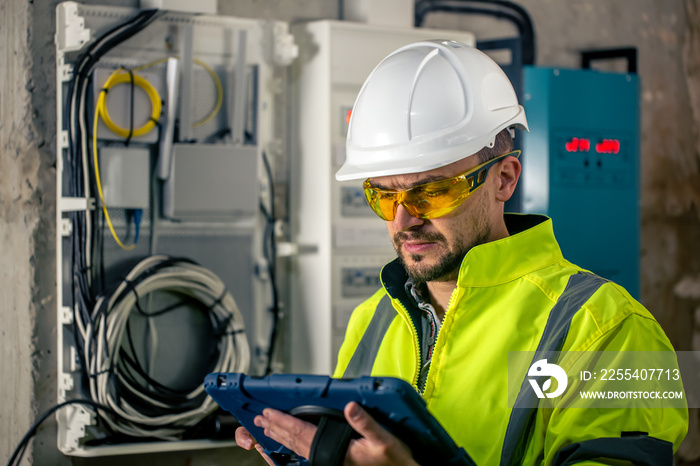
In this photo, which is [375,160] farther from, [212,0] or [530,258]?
[212,0]

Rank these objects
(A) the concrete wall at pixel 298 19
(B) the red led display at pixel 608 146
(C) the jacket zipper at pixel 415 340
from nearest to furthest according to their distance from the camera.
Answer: (C) the jacket zipper at pixel 415 340 → (A) the concrete wall at pixel 298 19 → (B) the red led display at pixel 608 146

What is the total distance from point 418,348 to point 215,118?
1.38 m

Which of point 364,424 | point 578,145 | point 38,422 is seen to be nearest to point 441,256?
point 364,424

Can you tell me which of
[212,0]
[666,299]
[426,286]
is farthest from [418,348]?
[666,299]

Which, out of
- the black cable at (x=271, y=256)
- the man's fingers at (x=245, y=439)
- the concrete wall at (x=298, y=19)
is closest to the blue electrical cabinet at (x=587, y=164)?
the concrete wall at (x=298, y=19)

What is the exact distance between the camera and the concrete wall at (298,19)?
2.33 metres

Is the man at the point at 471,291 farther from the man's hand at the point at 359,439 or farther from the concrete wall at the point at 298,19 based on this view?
the concrete wall at the point at 298,19

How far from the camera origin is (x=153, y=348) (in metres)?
→ 2.34

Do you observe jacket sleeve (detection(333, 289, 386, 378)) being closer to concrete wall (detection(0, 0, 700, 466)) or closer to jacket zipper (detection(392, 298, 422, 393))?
jacket zipper (detection(392, 298, 422, 393))

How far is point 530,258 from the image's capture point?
1.23 m

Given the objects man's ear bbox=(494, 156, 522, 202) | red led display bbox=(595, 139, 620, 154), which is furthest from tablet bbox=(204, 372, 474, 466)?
red led display bbox=(595, 139, 620, 154)

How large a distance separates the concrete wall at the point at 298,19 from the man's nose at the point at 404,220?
1.48 meters

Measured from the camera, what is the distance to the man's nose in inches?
49.0

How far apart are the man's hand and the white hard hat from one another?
18.6 inches
